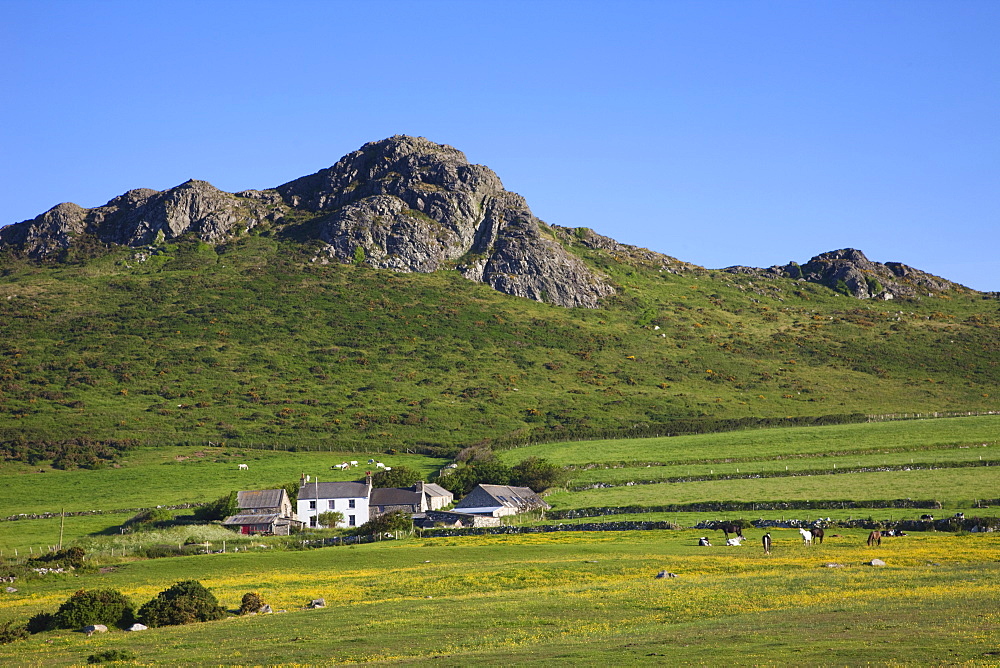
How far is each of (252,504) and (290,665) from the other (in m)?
72.6


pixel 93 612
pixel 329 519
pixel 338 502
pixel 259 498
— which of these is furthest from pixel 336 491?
pixel 93 612

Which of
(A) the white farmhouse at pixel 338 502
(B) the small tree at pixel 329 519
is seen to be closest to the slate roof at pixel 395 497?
(A) the white farmhouse at pixel 338 502

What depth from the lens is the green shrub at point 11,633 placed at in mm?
33325

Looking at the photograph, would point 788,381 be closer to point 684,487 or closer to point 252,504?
point 684,487

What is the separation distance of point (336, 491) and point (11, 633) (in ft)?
221

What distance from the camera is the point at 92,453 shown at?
405 feet

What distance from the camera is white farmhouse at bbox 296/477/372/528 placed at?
3930 inches

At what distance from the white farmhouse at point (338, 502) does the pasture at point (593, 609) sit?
137ft

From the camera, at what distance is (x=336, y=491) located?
100938 mm

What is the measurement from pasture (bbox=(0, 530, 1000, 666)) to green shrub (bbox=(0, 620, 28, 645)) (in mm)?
435

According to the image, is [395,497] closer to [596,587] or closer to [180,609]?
[596,587]

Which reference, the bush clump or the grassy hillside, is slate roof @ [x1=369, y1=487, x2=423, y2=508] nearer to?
the grassy hillside

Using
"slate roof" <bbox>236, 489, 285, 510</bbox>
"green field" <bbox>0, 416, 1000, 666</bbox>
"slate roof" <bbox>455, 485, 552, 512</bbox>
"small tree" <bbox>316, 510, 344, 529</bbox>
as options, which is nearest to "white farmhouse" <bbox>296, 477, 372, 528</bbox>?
"small tree" <bbox>316, 510, 344, 529</bbox>

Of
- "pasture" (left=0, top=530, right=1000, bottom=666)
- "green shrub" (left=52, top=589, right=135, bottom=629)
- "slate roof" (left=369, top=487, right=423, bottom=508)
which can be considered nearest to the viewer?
"pasture" (left=0, top=530, right=1000, bottom=666)
